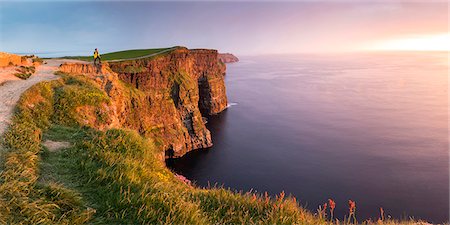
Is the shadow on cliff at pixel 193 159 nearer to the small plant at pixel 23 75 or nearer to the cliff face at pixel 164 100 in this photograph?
the cliff face at pixel 164 100

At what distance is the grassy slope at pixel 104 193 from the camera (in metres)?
6.84

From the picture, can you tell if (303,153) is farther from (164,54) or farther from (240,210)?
(240,210)

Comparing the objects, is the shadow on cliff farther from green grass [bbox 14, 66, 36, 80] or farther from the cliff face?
green grass [bbox 14, 66, 36, 80]

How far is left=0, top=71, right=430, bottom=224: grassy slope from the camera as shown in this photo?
269 inches

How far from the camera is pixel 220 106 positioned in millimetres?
111750

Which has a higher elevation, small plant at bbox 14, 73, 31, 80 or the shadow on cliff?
small plant at bbox 14, 73, 31, 80

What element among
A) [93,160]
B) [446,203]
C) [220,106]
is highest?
[93,160]

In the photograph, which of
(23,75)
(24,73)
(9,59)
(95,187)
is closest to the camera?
(95,187)

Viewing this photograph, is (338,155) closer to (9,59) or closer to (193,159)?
(193,159)

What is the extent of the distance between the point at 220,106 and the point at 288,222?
104 m

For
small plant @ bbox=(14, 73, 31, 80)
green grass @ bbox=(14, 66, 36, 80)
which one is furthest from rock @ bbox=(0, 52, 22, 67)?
small plant @ bbox=(14, 73, 31, 80)

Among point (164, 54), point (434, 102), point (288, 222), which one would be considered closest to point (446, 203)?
point (288, 222)

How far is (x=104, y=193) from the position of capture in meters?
8.04

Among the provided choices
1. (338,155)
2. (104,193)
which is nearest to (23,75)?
(104,193)
